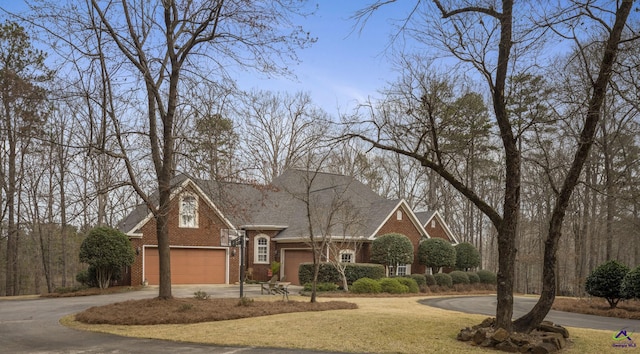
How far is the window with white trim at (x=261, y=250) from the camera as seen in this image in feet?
105

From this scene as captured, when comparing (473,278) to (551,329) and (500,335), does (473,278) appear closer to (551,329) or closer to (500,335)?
(551,329)

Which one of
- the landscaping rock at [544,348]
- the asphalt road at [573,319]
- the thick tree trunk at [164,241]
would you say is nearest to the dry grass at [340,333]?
the landscaping rock at [544,348]

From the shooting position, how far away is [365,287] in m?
24.6

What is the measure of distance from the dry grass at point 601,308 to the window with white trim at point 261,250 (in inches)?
635

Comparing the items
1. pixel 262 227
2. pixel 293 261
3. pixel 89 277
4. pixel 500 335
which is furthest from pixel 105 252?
pixel 500 335

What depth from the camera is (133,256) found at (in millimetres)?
26156

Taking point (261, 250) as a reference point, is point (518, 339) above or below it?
above

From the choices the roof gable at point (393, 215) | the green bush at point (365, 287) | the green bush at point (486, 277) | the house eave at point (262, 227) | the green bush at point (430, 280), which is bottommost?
the green bush at point (486, 277)

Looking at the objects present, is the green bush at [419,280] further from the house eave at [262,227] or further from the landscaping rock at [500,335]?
the landscaping rock at [500,335]

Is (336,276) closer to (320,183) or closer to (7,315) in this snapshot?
(320,183)

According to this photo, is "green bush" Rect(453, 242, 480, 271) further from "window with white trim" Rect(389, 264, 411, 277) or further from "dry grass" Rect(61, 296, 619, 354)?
"dry grass" Rect(61, 296, 619, 354)

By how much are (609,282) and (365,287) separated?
9841 millimetres

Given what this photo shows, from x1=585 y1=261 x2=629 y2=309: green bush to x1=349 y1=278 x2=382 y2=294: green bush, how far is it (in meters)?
8.73

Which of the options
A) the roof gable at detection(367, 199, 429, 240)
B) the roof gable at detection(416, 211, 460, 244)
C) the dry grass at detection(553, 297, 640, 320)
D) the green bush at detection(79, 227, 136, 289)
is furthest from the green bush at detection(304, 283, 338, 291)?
the roof gable at detection(416, 211, 460, 244)
